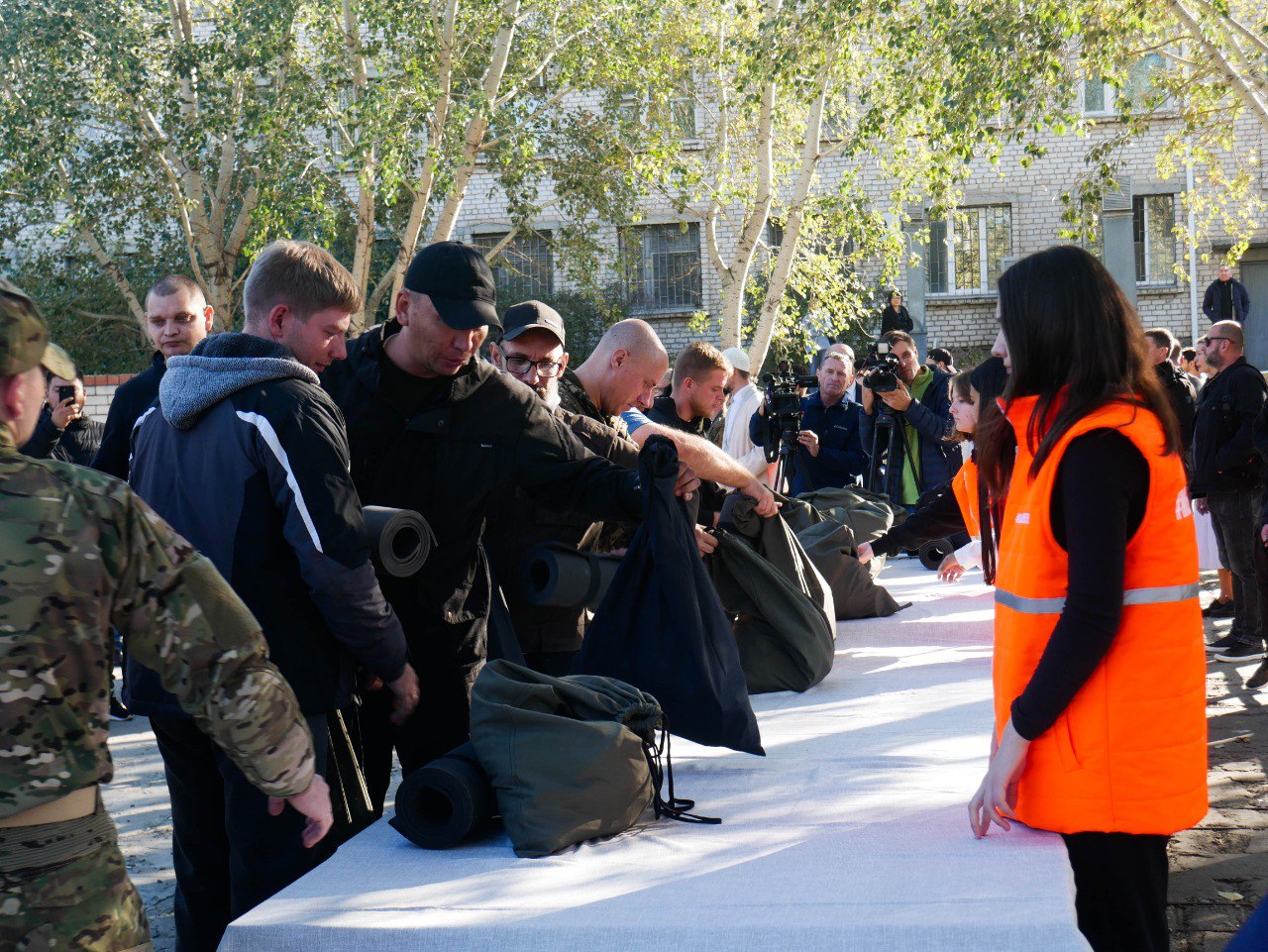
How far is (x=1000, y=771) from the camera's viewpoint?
7.55 ft

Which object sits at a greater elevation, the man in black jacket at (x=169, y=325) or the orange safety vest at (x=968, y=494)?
the man in black jacket at (x=169, y=325)

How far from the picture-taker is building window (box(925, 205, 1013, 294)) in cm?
2411

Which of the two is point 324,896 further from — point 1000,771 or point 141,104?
point 141,104

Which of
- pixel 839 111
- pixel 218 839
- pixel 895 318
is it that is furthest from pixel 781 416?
pixel 895 318

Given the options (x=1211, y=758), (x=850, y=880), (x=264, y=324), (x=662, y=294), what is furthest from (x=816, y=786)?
(x=662, y=294)

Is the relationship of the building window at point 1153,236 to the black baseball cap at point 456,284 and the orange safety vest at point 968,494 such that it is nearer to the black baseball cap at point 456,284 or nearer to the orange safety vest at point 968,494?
the orange safety vest at point 968,494

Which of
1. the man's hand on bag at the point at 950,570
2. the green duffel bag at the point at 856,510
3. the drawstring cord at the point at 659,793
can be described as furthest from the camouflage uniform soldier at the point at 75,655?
the green duffel bag at the point at 856,510

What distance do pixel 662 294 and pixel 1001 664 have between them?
22.8 meters

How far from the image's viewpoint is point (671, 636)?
9.51 ft

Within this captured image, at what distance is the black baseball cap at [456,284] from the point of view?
318 centimetres

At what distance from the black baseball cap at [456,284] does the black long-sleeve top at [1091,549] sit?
154cm

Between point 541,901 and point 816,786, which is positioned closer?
point 541,901

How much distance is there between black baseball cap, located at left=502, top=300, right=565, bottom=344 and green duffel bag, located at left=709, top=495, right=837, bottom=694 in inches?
33.9

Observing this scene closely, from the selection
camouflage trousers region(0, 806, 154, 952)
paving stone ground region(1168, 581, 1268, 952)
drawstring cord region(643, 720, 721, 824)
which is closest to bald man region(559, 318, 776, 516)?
drawstring cord region(643, 720, 721, 824)
